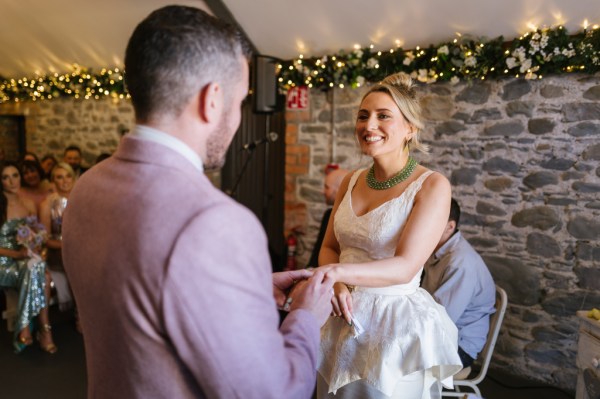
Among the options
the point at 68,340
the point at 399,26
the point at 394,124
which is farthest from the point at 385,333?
the point at 68,340

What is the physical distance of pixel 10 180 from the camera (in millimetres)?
4293

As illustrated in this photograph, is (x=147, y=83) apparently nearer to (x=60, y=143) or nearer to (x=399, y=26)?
(x=399, y=26)

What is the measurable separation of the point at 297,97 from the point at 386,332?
346cm

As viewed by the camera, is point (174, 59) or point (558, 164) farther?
point (558, 164)

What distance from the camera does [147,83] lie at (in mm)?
815

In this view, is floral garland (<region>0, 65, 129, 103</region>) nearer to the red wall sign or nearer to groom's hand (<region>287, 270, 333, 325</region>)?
the red wall sign

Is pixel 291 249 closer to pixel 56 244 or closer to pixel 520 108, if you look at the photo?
pixel 56 244

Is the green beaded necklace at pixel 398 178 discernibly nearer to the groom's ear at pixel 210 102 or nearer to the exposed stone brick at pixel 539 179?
the groom's ear at pixel 210 102

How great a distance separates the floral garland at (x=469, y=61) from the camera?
316 cm

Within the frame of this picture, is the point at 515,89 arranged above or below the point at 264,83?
below

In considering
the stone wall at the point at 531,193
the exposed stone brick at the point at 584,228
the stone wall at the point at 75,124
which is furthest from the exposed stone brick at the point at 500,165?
the stone wall at the point at 75,124

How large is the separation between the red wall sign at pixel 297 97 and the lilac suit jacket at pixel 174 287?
3.95 meters

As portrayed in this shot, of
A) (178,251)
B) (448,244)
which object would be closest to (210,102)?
(178,251)

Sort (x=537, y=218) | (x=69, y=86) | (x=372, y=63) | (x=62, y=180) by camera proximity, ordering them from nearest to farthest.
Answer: (x=537, y=218) < (x=372, y=63) < (x=62, y=180) < (x=69, y=86)
